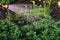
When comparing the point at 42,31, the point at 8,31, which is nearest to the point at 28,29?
the point at 42,31

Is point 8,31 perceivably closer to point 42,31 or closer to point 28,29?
point 28,29

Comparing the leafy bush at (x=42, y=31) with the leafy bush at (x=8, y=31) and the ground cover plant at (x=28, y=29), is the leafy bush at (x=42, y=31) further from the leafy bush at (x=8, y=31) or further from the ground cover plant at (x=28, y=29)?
the leafy bush at (x=8, y=31)

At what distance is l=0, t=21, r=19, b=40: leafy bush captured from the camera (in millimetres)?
4480

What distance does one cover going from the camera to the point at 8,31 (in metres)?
4.77

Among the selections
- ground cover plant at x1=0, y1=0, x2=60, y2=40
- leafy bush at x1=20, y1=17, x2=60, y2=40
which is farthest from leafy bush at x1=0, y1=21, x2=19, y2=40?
leafy bush at x1=20, y1=17, x2=60, y2=40

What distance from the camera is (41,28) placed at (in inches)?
196

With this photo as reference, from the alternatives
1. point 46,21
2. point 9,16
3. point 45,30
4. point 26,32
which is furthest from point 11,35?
point 9,16

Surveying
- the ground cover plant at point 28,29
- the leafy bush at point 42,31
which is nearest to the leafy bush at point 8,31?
the ground cover plant at point 28,29

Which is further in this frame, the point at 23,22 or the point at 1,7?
the point at 1,7

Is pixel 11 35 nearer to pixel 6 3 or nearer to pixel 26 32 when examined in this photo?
pixel 26 32

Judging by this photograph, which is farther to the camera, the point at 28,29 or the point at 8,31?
the point at 28,29

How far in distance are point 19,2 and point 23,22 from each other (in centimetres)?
317

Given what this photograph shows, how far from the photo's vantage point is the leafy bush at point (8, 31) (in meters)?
4.48

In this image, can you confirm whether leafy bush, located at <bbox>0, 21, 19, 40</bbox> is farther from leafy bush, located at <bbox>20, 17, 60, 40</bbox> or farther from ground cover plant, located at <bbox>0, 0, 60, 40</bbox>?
leafy bush, located at <bbox>20, 17, 60, 40</bbox>
